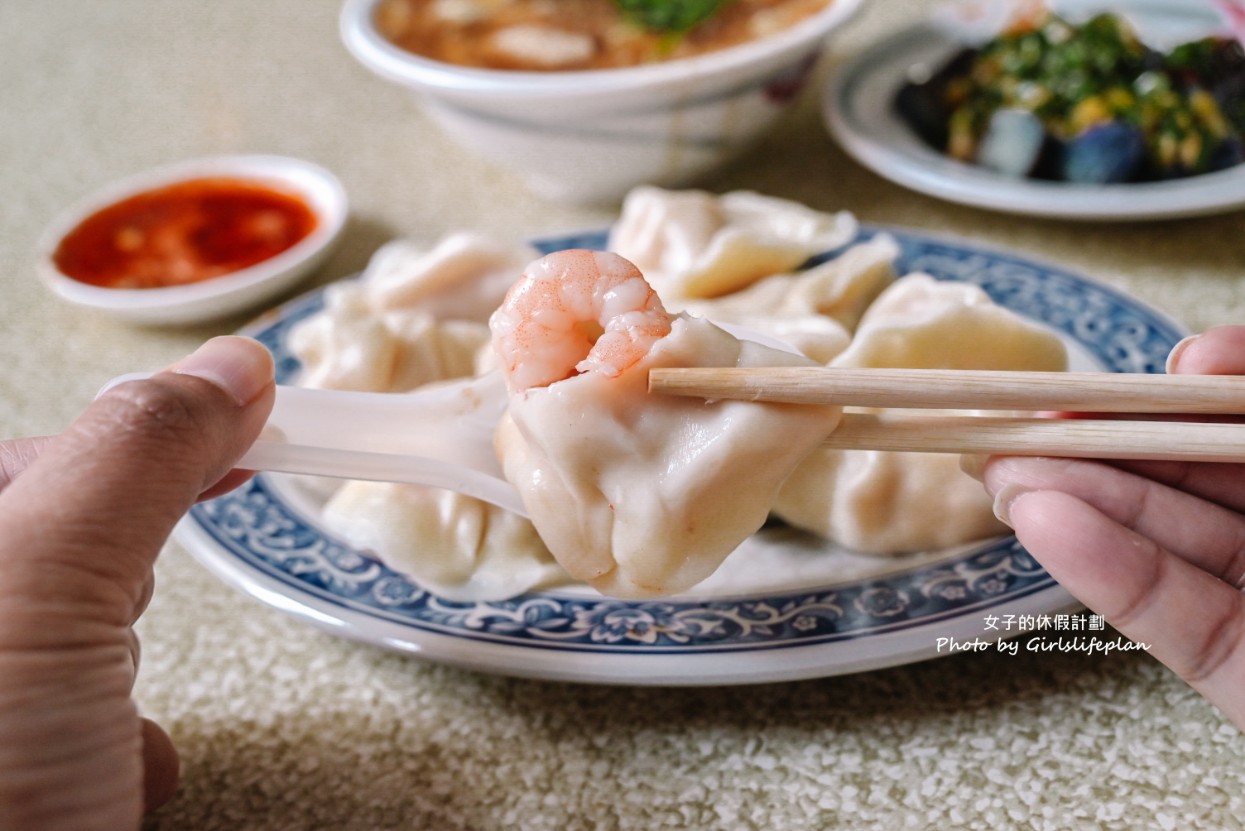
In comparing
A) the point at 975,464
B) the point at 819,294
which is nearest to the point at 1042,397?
the point at 975,464

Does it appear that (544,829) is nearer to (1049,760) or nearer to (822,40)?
(1049,760)

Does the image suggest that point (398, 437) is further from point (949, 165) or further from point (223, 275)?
point (949, 165)

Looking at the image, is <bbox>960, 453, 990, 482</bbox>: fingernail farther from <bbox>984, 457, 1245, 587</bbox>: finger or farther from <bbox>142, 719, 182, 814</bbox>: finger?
<bbox>142, 719, 182, 814</bbox>: finger

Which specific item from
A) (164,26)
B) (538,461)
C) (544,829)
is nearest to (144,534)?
(538,461)

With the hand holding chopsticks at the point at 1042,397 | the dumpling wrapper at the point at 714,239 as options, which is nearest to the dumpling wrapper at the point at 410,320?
the dumpling wrapper at the point at 714,239

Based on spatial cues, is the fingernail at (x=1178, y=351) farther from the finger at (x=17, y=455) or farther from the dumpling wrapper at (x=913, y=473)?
the finger at (x=17, y=455)

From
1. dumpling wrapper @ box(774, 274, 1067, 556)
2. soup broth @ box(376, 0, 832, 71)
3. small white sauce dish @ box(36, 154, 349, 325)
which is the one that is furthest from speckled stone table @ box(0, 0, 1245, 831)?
soup broth @ box(376, 0, 832, 71)
